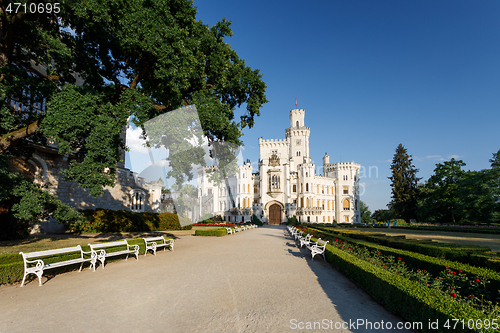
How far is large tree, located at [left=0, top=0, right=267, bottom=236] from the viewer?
870cm

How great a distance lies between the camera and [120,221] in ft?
62.8

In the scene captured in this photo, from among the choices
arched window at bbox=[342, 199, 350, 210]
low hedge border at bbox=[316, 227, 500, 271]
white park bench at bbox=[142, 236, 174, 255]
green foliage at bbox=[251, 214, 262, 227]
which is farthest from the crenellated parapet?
low hedge border at bbox=[316, 227, 500, 271]

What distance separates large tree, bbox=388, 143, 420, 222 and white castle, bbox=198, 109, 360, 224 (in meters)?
10.2

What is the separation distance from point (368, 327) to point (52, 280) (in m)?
7.96

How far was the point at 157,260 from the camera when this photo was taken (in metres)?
9.96

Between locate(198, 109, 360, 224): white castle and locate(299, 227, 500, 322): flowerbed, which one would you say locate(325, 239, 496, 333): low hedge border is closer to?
locate(299, 227, 500, 322): flowerbed

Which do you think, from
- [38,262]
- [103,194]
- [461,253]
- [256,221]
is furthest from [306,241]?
[256,221]

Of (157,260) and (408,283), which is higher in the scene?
(408,283)

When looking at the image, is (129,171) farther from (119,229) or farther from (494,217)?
(494,217)

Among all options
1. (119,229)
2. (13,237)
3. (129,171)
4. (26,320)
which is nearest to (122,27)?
(26,320)

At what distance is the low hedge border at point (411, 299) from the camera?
355 centimetres

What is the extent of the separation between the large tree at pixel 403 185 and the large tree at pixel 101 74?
48439mm

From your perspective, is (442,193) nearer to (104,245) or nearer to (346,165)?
(346,165)

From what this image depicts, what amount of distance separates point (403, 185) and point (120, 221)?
51.2m
